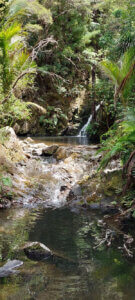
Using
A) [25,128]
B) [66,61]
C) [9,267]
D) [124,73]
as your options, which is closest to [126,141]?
[124,73]

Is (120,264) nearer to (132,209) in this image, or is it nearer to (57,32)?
(132,209)

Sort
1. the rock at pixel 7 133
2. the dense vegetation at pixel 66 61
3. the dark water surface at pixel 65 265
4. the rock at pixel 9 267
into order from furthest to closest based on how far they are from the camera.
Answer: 1. the dense vegetation at pixel 66 61
2. the rock at pixel 7 133
3. the rock at pixel 9 267
4. the dark water surface at pixel 65 265

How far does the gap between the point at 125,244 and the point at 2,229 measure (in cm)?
199

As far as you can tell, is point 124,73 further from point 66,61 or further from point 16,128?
point 66,61

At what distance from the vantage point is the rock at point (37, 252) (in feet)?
12.0

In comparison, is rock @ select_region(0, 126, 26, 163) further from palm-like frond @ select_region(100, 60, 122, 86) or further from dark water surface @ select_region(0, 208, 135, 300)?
palm-like frond @ select_region(100, 60, 122, 86)

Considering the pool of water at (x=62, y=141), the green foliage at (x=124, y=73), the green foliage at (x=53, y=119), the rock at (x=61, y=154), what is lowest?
the rock at (x=61, y=154)

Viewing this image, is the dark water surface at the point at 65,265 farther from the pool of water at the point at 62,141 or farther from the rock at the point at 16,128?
the rock at the point at 16,128

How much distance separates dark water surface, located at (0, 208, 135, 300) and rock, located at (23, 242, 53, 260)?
3.0 inches

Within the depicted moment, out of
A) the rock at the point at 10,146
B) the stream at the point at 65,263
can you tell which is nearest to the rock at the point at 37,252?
the stream at the point at 65,263

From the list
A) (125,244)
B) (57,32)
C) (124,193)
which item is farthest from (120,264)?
(57,32)

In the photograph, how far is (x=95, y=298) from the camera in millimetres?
2732

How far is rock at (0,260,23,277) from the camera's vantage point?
3.17 meters

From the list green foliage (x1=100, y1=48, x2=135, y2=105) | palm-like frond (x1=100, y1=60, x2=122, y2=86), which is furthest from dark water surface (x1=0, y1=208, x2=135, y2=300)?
palm-like frond (x1=100, y1=60, x2=122, y2=86)
